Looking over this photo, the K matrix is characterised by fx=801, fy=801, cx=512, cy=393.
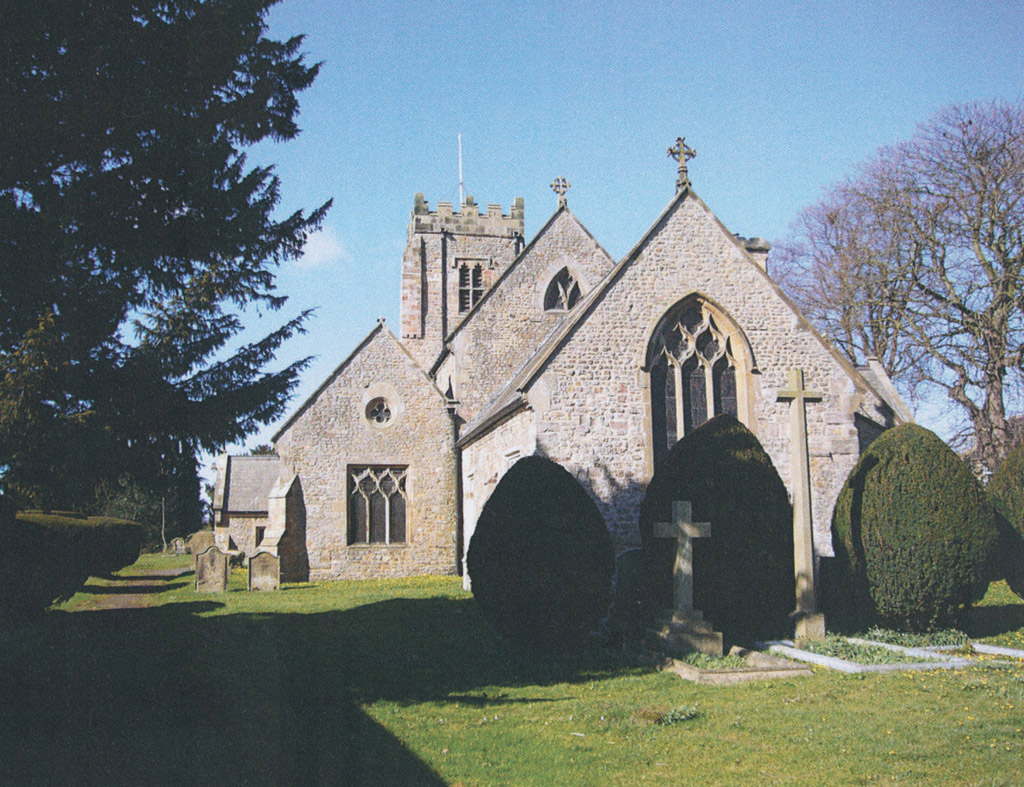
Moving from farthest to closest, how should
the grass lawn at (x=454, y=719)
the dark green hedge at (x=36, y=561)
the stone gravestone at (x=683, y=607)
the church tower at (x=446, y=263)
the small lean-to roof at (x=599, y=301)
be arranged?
the church tower at (x=446, y=263) → the small lean-to roof at (x=599, y=301) → the stone gravestone at (x=683, y=607) → the dark green hedge at (x=36, y=561) → the grass lawn at (x=454, y=719)

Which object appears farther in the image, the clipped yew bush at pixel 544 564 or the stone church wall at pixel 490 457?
the stone church wall at pixel 490 457

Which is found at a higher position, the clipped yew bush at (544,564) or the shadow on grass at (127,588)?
the clipped yew bush at (544,564)

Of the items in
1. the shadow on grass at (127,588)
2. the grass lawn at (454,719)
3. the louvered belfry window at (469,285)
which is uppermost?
the louvered belfry window at (469,285)

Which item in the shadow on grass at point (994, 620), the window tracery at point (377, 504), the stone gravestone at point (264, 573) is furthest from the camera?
A: the window tracery at point (377, 504)

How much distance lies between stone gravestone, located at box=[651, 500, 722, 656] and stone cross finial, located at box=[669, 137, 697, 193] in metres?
7.30

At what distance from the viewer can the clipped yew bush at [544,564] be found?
404 inches

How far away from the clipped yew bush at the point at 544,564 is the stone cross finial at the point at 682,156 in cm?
741

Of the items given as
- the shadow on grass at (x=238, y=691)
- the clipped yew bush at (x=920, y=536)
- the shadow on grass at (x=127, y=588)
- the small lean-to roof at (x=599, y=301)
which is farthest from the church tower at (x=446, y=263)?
the clipped yew bush at (x=920, y=536)

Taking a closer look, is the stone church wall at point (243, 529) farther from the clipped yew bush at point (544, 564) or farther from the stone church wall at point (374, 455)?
the clipped yew bush at point (544, 564)

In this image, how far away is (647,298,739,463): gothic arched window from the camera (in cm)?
1503

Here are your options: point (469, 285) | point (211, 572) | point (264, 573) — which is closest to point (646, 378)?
point (264, 573)

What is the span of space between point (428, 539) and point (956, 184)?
18.1m

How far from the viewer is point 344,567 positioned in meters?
21.4

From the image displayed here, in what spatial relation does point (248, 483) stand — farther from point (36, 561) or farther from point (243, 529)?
point (36, 561)
